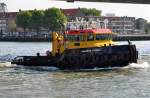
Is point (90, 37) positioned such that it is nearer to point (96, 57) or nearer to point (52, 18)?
point (96, 57)

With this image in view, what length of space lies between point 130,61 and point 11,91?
17325 millimetres

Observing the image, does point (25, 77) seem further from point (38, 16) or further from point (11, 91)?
point (38, 16)

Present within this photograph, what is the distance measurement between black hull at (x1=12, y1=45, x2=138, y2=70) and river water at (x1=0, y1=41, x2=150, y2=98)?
62cm

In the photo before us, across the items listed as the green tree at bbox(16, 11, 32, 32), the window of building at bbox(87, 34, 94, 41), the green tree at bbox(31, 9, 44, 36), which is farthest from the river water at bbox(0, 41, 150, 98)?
the green tree at bbox(16, 11, 32, 32)

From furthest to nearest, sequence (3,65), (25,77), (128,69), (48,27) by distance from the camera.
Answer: (48,27) → (3,65) → (128,69) → (25,77)

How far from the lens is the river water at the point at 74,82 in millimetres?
33031

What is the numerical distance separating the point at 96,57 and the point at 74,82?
874 centimetres

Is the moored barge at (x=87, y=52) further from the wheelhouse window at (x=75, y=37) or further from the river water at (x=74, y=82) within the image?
the river water at (x=74, y=82)

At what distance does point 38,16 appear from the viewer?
186m

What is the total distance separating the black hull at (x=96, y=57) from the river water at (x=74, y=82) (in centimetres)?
62

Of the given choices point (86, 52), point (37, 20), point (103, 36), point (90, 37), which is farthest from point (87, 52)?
point (37, 20)

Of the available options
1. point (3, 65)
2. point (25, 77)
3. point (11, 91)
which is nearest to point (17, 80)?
point (25, 77)

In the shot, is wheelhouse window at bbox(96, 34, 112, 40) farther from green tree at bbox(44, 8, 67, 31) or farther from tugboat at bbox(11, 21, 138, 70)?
green tree at bbox(44, 8, 67, 31)

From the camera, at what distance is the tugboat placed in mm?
47812
